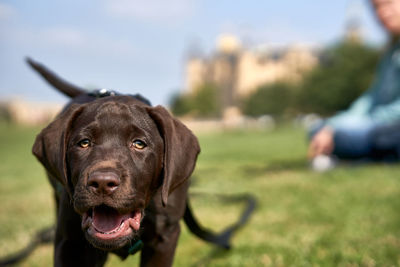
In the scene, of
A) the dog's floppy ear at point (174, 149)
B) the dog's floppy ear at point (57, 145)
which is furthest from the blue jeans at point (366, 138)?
the dog's floppy ear at point (57, 145)

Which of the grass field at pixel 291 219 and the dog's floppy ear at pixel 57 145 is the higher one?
the dog's floppy ear at pixel 57 145

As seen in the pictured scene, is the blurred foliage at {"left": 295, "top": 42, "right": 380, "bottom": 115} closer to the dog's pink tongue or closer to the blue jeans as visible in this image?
the blue jeans

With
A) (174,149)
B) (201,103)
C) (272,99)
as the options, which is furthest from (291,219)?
(201,103)

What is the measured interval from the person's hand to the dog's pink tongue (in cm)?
672

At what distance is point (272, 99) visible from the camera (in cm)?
8056

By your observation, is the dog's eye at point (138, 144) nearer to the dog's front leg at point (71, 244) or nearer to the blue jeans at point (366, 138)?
the dog's front leg at point (71, 244)

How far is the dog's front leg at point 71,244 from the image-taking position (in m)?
2.32

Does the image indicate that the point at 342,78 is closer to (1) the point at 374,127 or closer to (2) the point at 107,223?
(1) the point at 374,127

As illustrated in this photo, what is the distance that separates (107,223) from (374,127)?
7180mm

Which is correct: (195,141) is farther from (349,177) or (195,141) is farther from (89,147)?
(349,177)

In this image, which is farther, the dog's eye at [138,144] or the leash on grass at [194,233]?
the leash on grass at [194,233]

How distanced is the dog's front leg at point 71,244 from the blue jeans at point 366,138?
6.85m

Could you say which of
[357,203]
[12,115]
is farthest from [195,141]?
[12,115]

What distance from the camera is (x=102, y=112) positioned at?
7.69 ft
